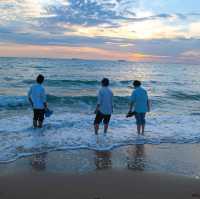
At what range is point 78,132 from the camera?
9.37 meters

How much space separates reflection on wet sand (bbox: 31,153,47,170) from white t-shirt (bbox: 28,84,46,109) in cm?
243

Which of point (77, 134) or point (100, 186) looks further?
point (77, 134)


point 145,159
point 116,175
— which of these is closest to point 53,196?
point 116,175

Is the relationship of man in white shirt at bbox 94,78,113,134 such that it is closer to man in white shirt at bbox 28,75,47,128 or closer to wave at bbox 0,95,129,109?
man in white shirt at bbox 28,75,47,128

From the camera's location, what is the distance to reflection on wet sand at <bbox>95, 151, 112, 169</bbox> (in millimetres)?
6395

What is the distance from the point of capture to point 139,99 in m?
9.20

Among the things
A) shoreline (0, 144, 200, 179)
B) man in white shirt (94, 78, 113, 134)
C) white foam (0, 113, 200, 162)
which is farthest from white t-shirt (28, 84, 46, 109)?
shoreline (0, 144, 200, 179)

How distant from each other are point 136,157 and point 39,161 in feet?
6.80

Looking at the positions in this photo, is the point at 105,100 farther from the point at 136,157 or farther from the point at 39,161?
the point at 39,161

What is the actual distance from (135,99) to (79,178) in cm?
410

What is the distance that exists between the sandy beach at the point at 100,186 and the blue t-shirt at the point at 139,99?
347 cm

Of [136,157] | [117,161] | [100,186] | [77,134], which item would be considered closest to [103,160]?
[117,161]

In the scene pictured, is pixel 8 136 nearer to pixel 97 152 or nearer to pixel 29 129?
pixel 29 129

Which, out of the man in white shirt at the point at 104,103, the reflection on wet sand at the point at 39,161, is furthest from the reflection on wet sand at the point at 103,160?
the man in white shirt at the point at 104,103
